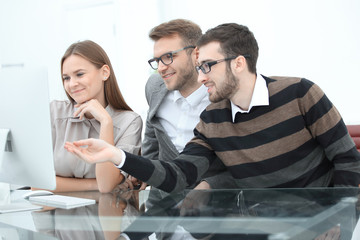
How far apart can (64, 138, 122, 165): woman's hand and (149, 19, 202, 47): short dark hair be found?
38.6 inches

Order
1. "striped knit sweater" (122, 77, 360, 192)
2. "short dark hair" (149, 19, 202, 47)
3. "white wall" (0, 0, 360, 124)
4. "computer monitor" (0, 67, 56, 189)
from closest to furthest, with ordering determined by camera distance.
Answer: "computer monitor" (0, 67, 56, 189)
"striped knit sweater" (122, 77, 360, 192)
"short dark hair" (149, 19, 202, 47)
"white wall" (0, 0, 360, 124)

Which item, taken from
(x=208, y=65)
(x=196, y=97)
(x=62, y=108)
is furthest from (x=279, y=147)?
(x=62, y=108)

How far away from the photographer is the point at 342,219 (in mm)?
1094

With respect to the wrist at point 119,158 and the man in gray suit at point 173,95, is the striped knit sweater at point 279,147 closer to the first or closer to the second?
the wrist at point 119,158

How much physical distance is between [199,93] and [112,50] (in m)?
3.83

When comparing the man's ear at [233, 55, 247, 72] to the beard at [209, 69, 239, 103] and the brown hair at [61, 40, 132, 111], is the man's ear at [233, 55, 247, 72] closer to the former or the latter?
the beard at [209, 69, 239, 103]

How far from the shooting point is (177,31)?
93.2 inches

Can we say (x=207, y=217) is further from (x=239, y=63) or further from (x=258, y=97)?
(x=239, y=63)

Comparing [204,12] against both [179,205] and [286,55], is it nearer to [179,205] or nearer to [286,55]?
[286,55]

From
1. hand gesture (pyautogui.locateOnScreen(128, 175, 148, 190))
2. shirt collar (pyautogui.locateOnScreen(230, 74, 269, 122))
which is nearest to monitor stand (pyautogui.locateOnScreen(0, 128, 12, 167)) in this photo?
hand gesture (pyautogui.locateOnScreen(128, 175, 148, 190))

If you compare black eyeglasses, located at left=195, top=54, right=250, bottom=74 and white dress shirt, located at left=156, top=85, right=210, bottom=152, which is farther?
white dress shirt, located at left=156, top=85, right=210, bottom=152

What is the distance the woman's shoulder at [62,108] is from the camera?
224 centimetres

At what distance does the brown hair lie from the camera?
2.21m

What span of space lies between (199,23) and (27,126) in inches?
158
